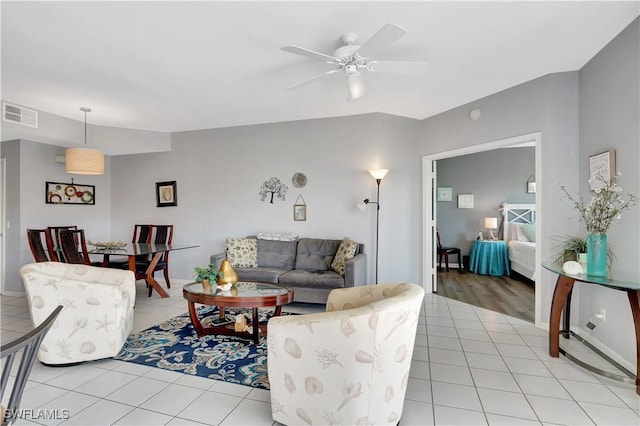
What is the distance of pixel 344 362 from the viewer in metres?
1.60

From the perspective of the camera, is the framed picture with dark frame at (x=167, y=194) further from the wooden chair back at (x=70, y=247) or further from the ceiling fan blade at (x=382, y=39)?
the ceiling fan blade at (x=382, y=39)

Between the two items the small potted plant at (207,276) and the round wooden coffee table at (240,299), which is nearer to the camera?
the round wooden coffee table at (240,299)

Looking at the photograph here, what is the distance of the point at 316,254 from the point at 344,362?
118 inches

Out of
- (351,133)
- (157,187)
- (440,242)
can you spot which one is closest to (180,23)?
(351,133)

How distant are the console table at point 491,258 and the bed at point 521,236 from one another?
118 mm

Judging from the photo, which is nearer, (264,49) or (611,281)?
(611,281)

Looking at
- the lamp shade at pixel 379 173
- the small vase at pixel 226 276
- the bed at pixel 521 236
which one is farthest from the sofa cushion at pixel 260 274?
the bed at pixel 521 236

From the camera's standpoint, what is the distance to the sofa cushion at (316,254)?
4496mm

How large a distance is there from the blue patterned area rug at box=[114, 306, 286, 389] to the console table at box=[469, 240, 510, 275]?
490 cm

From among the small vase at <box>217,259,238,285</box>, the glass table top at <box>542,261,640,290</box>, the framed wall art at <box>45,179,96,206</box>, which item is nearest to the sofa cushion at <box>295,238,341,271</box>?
the small vase at <box>217,259,238,285</box>

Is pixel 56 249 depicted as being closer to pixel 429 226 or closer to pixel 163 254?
pixel 163 254

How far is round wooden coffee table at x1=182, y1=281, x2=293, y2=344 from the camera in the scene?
2.83m

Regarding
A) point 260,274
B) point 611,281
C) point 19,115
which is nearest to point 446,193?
point 260,274

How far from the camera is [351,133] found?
15.8 ft
